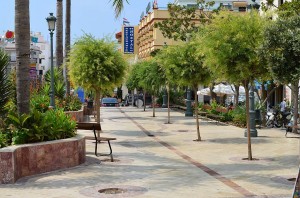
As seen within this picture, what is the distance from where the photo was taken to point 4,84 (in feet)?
37.9

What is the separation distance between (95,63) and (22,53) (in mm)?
6382

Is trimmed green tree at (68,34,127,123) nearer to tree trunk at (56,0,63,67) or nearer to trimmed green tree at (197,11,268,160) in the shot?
trimmed green tree at (197,11,268,160)

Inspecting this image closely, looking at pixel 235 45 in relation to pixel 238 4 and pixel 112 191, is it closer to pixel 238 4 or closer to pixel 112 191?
pixel 112 191

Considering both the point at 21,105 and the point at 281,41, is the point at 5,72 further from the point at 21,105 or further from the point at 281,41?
the point at 281,41

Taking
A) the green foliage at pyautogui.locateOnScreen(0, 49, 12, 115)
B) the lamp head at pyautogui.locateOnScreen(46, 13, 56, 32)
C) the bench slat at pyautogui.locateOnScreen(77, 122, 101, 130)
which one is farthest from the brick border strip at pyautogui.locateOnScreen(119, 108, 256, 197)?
the lamp head at pyautogui.locateOnScreen(46, 13, 56, 32)

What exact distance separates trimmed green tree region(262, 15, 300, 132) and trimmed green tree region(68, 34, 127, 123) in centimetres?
843

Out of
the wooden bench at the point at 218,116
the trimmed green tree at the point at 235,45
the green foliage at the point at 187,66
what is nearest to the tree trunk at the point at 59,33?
the wooden bench at the point at 218,116

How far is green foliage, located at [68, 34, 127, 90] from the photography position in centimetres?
1750

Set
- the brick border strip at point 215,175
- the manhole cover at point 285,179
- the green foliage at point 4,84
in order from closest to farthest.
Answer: the brick border strip at point 215,175
the manhole cover at point 285,179
the green foliage at point 4,84

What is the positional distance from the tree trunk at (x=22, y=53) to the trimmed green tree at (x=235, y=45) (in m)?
4.64

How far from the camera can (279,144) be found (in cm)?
1711

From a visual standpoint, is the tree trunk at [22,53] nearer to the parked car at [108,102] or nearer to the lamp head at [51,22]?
the lamp head at [51,22]

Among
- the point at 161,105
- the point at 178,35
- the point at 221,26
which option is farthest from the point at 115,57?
the point at 161,105

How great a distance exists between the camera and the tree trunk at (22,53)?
11.2 meters
